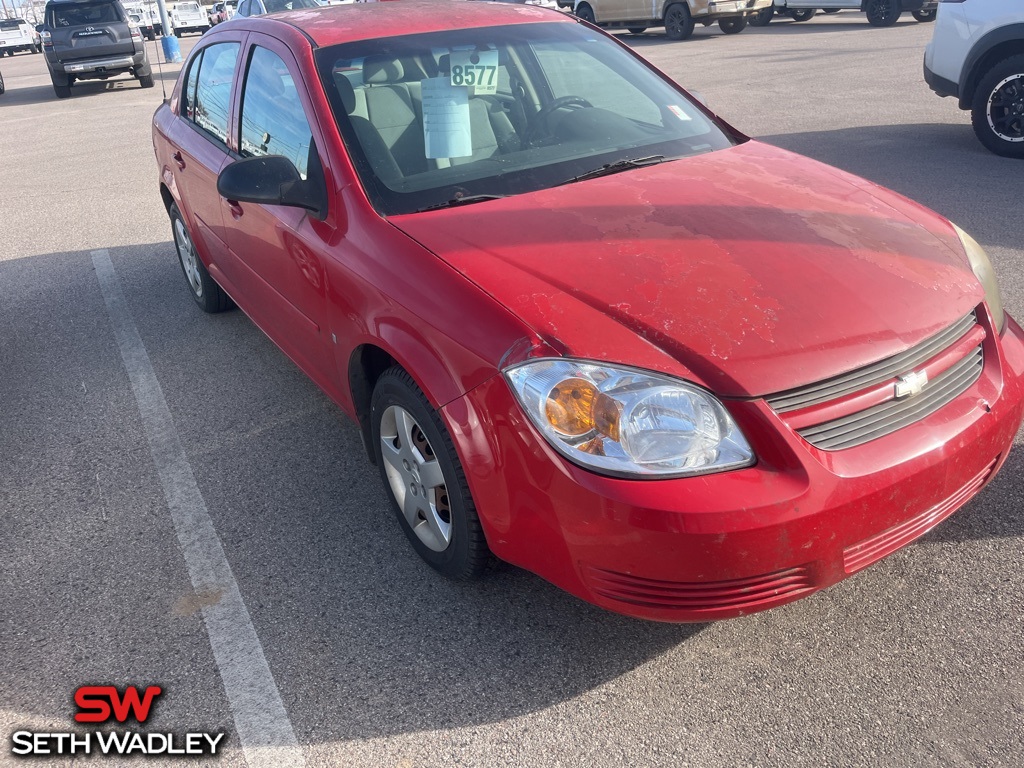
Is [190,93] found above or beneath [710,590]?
above

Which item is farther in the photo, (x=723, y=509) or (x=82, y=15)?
(x=82, y=15)

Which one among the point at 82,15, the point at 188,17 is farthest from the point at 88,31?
the point at 188,17

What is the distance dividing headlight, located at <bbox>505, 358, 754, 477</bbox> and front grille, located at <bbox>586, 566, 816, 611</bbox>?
11.1 inches

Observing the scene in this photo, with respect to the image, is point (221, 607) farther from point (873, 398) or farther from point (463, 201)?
point (873, 398)

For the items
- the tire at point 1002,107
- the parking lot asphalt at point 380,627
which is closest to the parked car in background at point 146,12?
the tire at point 1002,107

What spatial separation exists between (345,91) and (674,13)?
18236mm

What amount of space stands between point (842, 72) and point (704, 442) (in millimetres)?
12247

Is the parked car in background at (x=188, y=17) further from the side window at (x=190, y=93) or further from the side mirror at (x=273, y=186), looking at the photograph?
the side mirror at (x=273, y=186)

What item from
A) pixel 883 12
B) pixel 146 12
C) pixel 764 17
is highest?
pixel 146 12

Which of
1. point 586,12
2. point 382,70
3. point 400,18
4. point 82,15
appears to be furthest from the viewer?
point 586,12

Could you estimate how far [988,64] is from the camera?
7703 millimetres

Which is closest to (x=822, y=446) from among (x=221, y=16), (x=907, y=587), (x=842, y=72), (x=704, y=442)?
(x=704, y=442)

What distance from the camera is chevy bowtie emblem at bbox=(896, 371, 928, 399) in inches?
92.0

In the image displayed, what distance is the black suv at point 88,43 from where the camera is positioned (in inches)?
673
